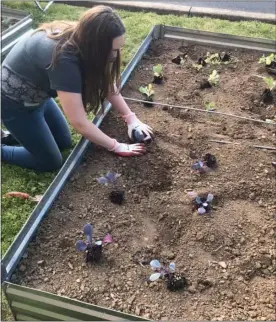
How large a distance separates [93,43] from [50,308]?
1289 millimetres

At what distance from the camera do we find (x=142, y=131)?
3.19m

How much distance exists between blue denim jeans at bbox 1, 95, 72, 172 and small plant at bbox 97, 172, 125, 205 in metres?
0.42

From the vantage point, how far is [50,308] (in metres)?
2.18

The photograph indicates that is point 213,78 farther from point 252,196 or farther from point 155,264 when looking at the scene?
point 155,264

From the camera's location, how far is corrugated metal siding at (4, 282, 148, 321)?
6.95 feet

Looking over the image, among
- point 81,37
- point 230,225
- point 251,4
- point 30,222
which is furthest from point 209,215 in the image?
point 251,4

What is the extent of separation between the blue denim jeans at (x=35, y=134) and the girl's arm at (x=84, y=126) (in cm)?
31

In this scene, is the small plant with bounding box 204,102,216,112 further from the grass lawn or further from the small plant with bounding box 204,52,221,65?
the grass lawn

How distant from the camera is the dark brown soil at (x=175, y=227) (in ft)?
7.64

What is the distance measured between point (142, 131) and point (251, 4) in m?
3.08

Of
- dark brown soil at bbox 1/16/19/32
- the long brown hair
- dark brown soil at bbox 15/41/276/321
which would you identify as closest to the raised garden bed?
dark brown soil at bbox 1/16/19/32

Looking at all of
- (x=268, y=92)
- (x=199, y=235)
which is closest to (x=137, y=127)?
(x=199, y=235)

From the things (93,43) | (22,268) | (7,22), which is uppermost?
(93,43)

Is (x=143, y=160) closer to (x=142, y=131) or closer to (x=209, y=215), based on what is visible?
(x=142, y=131)
